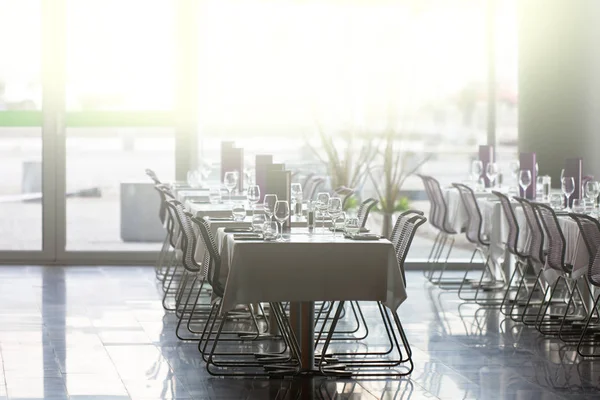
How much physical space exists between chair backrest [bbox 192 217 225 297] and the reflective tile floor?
515 millimetres

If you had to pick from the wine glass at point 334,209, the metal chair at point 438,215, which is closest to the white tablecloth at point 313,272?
the wine glass at point 334,209

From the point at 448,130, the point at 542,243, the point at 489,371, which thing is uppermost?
the point at 448,130

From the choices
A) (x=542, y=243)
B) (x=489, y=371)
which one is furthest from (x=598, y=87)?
(x=489, y=371)

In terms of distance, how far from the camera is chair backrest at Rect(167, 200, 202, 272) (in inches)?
308

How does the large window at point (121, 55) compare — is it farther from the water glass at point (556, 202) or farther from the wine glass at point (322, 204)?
the wine glass at point (322, 204)

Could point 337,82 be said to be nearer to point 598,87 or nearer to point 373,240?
point 598,87

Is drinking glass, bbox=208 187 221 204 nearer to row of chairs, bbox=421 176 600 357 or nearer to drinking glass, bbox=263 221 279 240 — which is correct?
row of chairs, bbox=421 176 600 357

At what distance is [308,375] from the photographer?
6492mm

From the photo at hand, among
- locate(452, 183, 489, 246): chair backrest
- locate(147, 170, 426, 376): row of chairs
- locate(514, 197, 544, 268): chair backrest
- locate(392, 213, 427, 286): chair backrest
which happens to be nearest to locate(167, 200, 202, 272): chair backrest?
locate(147, 170, 426, 376): row of chairs

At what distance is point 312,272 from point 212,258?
0.82 m

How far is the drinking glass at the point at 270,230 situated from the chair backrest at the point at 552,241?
222cm

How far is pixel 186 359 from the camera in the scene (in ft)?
23.1

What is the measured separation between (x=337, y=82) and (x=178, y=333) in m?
5.24

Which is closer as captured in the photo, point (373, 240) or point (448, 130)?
point (373, 240)
